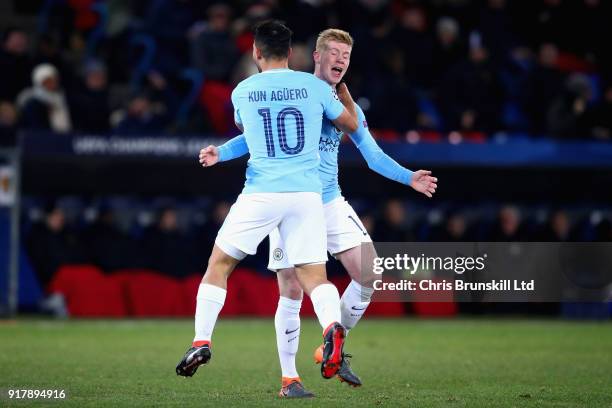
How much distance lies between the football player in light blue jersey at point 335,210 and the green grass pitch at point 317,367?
49 cm

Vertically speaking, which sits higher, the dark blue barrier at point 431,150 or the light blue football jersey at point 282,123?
the light blue football jersey at point 282,123

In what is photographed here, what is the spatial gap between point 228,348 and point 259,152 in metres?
5.11

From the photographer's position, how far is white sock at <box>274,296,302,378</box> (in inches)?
298

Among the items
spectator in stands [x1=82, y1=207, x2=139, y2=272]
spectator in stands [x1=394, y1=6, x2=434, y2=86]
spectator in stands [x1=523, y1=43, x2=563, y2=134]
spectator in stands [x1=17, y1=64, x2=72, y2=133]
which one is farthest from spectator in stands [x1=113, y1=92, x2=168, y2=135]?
spectator in stands [x1=523, y1=43, x2=563, y2=134]

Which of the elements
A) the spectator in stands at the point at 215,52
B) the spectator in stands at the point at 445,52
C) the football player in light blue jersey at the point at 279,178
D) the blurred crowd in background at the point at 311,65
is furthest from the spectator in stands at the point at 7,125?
the football player in light blue jersey at the point at 279,178

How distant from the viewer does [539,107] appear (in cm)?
1822

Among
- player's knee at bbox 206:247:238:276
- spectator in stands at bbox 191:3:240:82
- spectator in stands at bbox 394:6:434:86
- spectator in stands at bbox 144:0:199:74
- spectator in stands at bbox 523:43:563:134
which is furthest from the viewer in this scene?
spectator in stands at bbox 394:6:434:86

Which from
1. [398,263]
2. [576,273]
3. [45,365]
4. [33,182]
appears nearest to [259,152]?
[45,365]

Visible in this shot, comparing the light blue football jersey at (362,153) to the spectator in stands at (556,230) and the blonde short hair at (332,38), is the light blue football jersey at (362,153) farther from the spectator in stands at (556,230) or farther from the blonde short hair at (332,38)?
the spectator in stands at (556,230)

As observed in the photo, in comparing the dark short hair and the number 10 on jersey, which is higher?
the dark short hair

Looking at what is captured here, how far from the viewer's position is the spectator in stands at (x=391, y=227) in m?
17.2

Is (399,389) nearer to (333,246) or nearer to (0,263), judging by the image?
(333,246)

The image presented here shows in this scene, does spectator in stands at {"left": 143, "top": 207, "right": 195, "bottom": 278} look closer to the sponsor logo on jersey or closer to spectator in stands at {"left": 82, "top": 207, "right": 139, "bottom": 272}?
spectator in stands at {"left": 82, "top": 207, "right": 139, "bottom": 272}

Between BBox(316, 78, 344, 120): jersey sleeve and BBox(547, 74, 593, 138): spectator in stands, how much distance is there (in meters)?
10.8
